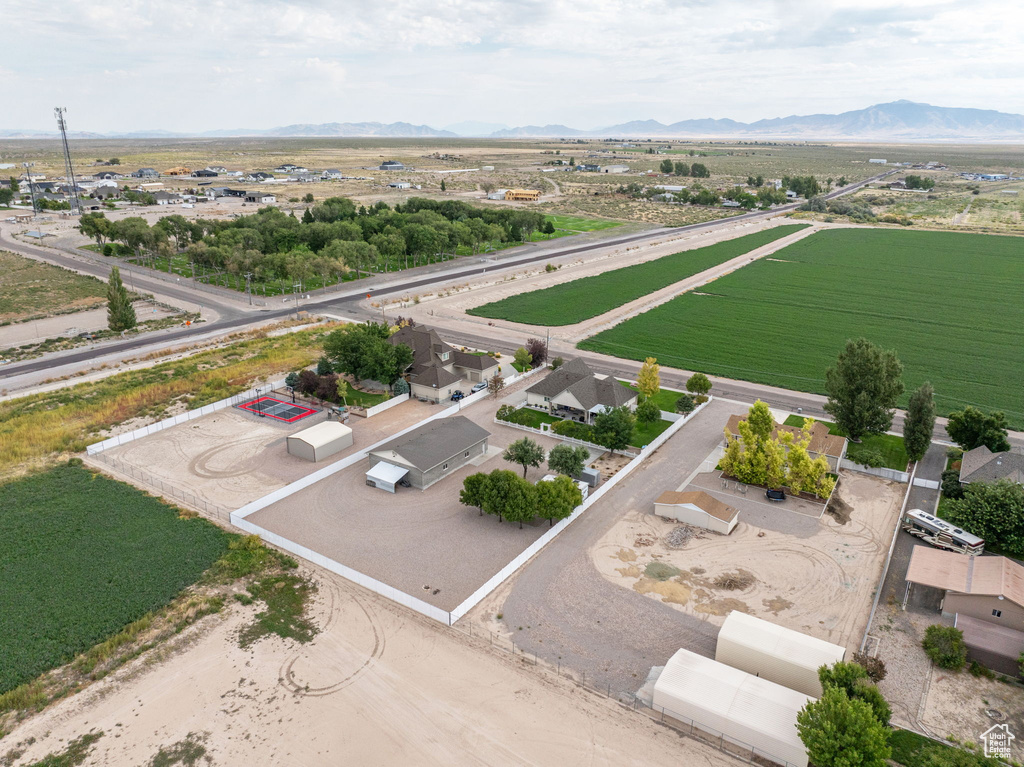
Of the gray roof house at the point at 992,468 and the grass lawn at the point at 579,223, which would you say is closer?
the gray roof house at the point at 992,468

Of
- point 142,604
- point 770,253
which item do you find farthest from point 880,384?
point 770,253

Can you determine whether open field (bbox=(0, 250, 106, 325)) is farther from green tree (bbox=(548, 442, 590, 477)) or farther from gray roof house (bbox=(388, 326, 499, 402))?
green tree (bbox=(548, 442, 590, 477))

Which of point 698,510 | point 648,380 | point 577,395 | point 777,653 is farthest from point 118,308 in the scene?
point 777,653

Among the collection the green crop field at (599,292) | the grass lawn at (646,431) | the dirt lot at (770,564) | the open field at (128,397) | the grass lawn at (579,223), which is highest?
the grass lawn at (579,223)

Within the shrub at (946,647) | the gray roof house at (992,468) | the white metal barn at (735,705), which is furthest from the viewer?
the gray roof house at (992,468)

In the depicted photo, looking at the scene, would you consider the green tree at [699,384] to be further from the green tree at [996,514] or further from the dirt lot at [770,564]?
the green tree at [996,514]

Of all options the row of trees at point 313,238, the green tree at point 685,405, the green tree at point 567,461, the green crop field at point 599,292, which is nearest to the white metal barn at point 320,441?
the green tree at point 567,461

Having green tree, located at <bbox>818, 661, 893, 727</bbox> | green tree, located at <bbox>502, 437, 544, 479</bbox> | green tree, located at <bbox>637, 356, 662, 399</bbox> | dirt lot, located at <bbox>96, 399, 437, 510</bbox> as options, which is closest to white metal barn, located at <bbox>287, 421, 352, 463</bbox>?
dirt lot, located at <bbox>96, 399, 437, 510</bbox>
